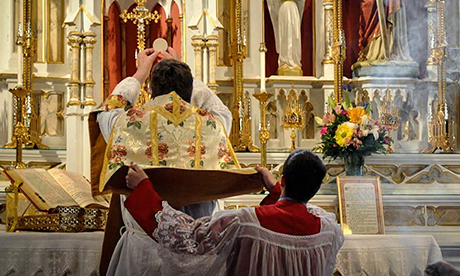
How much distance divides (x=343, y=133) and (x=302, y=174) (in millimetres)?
2635

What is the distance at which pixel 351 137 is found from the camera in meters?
5.66

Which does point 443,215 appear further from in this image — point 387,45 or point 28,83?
point 28,83

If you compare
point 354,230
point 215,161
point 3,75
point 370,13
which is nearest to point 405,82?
point 370,13

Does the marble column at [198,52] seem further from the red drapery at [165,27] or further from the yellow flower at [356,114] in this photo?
the yellow flower at [356,114]

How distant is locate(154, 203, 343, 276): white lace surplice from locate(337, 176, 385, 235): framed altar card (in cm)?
217

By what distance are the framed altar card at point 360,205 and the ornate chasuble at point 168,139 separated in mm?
1838

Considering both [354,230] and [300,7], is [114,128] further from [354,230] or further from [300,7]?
[300,7]

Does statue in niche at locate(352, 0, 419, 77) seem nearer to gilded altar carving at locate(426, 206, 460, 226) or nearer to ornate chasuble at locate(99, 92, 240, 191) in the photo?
gilded altar carving at locate(426, 206, 460, 226)

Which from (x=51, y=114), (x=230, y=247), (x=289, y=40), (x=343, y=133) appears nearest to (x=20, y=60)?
(x=51, y=114)

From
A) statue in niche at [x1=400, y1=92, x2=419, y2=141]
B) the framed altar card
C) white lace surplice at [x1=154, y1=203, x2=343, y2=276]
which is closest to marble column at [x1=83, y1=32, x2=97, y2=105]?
the framed altar card

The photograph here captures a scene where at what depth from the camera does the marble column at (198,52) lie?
6.94 metres

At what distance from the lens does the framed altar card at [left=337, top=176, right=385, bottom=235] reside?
5.30 meters

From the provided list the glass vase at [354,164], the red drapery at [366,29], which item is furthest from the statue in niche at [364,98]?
the glass vase at [354,164]

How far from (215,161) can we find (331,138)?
88.7 inches
